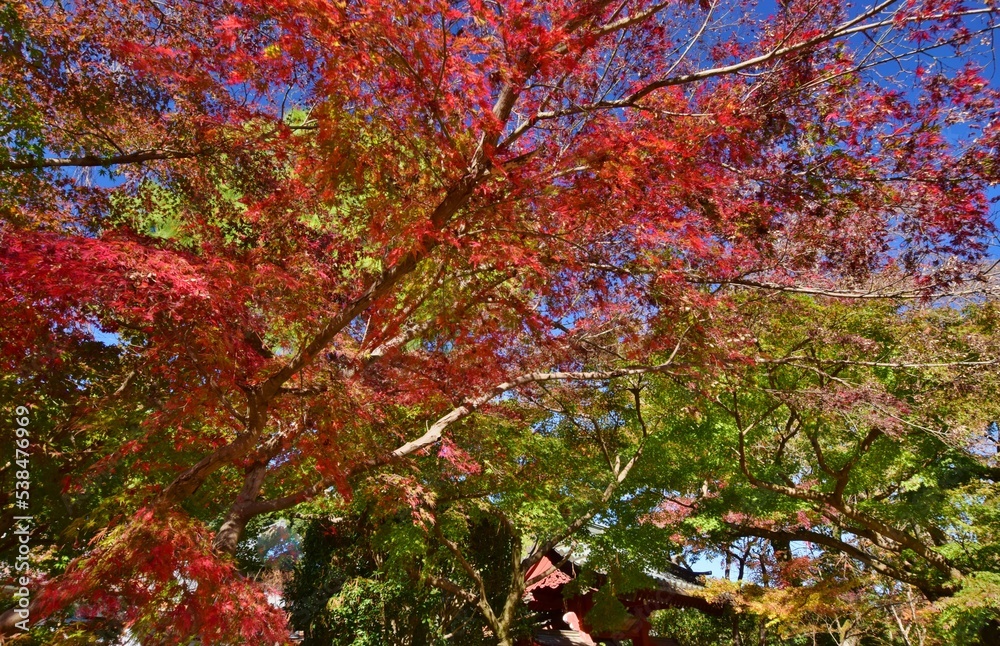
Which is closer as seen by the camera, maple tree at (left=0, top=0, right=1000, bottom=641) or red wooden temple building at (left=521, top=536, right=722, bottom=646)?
maple tree at (left=0, top=0, right=1000, bottom=641)

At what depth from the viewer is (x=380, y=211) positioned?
4.82 metres

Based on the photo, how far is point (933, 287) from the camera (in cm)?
491

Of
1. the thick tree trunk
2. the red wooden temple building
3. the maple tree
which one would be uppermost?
the maple tree

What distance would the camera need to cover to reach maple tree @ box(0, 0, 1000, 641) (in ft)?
13.5

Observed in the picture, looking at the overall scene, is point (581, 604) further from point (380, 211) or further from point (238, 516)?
point (380, 211)

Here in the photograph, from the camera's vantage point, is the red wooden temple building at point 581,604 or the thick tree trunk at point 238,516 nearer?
the thick tree trunk at point 238,516

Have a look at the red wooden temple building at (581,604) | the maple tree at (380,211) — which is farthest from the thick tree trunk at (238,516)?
the red wooden temple building at (581,604)

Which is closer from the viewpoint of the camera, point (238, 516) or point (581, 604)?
point (238, 516)

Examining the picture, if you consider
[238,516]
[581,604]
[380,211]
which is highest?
[380,211]

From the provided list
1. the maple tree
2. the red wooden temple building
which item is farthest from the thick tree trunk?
the red wooden temple building

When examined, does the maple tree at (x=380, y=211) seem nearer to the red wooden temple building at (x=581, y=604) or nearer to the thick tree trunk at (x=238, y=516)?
the thick tree trunk at (x=238, y=516)

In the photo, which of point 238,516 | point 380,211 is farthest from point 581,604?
point 380,211

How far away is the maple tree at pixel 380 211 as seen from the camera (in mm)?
4105

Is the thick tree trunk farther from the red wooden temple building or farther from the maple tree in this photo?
the red wooden temple building
